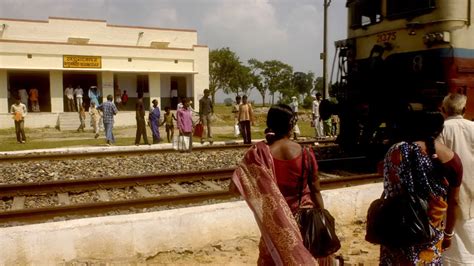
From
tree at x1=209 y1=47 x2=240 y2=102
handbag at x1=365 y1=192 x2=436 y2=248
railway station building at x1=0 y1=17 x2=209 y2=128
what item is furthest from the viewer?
tree at x1=209 y1=47 x2=240 y2=102

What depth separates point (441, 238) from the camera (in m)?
2.96

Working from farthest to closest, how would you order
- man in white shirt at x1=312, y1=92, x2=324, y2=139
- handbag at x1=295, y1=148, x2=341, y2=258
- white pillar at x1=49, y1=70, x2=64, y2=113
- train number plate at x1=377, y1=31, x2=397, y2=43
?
1. white pillar at x1=49, y1=70, x2=64, y2=113
2. man in white shirt at x1=312, y1=92, x2=324, y2=139
3. train number plate at x1=377, y1=31, x2=397, y2=43
4. handbag at x1=295, y1=148, x2=341, y2=258

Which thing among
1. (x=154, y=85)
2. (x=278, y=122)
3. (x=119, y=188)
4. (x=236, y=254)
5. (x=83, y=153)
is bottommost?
(x=236, y=254)

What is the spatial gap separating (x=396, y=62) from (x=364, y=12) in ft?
5.58

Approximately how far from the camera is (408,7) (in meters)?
8.45

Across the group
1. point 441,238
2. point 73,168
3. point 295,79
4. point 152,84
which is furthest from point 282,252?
point 295,79

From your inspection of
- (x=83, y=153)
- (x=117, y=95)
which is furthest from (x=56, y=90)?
(x=83, y=153)

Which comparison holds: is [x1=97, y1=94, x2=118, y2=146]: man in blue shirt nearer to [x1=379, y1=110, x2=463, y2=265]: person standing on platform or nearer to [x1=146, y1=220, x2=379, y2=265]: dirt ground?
[x1=146, y1=220, x2=379, y2=265]: dirt ground

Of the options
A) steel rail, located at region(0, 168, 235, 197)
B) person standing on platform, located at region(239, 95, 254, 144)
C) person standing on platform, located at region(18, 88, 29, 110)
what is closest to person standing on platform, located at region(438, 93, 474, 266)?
steel rail, located at region(0, 168, 235, 197)

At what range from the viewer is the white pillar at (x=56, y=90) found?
25.5 m

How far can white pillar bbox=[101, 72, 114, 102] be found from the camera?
2690 centimetres

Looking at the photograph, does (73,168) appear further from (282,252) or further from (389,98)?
(282,252)

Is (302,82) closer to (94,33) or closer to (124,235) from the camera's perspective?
(94,33)

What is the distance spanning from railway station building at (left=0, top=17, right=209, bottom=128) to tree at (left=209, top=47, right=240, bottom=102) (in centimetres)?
2201
